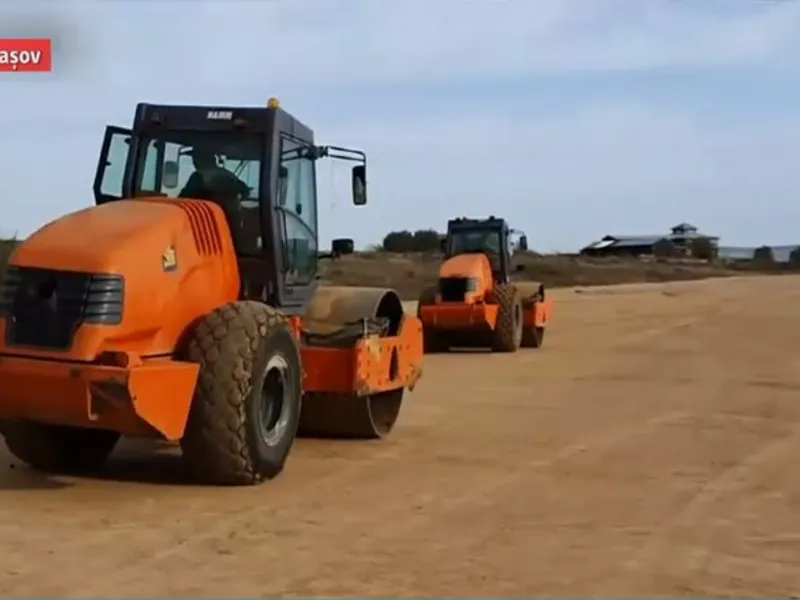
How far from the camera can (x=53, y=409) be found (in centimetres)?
849

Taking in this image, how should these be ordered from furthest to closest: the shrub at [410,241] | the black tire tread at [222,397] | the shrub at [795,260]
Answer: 1. the shrub at [795,260]
2. the shrub at [410,241]
3. the black tire tread at [222,397]

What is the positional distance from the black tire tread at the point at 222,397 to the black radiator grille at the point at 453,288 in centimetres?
1354

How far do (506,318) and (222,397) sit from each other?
14.3 m

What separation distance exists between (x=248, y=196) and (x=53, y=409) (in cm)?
260

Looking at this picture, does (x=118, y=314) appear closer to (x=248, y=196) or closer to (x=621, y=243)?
(x=248, y=196)

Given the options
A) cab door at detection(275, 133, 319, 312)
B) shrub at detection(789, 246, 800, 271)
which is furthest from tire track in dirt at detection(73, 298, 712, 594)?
shrub at detection(789, 246, 800, 271)

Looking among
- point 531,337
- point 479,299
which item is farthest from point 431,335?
point 531,337

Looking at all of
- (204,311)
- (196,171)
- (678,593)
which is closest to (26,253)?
(204,311)

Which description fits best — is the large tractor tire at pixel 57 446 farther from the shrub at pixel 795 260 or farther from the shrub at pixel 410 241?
the shrub at pixel 795 260

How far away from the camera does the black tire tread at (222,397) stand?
8.91m

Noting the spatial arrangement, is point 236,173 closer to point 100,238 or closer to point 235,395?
point 100,238

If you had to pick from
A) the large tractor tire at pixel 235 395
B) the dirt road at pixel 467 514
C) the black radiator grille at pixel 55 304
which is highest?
the black radiator grille at pixel 55 304

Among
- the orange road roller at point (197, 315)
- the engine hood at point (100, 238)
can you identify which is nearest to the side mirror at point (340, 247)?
the orange road roller at point (197, 315)

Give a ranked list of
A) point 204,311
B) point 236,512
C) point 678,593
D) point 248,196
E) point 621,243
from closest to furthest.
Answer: point 678,593, point 236,512, point 204,311, point 248,196, point 621,243
